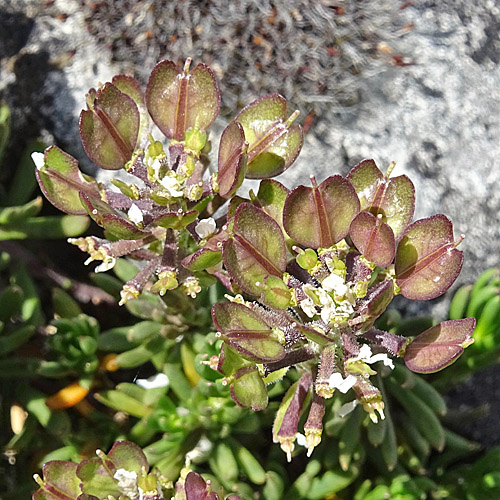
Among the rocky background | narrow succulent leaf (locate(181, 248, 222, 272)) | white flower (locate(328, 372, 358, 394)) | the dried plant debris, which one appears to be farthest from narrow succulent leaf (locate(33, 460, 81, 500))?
the dried plant debris

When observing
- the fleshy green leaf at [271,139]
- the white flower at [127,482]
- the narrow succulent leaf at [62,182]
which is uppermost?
the narrow succulent leaf at [62,182]

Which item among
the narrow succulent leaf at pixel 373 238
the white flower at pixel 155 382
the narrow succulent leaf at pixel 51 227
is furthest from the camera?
the narrow succulent leaf at pixel 51 227

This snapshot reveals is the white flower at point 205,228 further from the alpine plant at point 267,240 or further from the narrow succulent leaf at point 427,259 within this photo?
the narrow succulent leaf at point 427,259

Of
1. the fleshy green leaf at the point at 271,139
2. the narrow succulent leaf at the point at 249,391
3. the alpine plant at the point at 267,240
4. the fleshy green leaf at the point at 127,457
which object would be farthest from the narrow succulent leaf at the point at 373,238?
the fleshy green leaf at the point at 127,457

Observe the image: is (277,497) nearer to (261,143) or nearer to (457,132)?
(261,143)

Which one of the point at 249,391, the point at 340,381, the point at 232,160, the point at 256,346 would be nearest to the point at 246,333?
the point at 256,346

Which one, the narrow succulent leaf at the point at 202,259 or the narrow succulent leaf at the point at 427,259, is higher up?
the narrow succulent leaf at the point at 202,259
